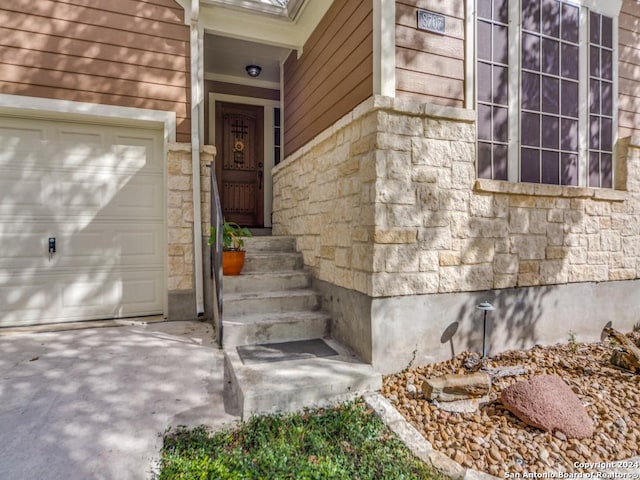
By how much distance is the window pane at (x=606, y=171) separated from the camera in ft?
11.8

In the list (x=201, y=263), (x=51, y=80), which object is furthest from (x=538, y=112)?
(x=51, y=80)

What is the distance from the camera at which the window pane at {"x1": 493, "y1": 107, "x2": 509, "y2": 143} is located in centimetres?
305

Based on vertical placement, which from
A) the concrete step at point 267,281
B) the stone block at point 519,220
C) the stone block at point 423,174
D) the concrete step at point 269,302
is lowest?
the concrete step at point 269,302

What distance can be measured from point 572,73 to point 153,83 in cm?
427

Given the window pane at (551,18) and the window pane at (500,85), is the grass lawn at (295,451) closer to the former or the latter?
the window pane at (500,85)

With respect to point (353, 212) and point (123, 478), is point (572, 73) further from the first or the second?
point (123, 478)

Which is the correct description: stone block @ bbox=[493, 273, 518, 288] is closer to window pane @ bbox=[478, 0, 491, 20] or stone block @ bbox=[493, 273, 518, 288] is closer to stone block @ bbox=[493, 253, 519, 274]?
stone block @ bbox=[493, 253, 519, 274]

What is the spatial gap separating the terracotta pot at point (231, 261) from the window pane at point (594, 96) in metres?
3.82

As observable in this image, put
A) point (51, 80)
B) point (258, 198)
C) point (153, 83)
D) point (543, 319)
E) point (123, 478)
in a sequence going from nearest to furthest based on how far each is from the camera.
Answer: point (123, 478) < point (543, 319) < point (51, 80) < point (153, 83) < point (258, 198)

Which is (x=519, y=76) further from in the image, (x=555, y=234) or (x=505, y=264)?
(x=505, y=264)

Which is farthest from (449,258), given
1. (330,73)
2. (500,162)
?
(330,73)

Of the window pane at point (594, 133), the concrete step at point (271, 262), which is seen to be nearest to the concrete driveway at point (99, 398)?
the concrete step at point (271, 262)

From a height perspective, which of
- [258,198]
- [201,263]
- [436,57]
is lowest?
[201,263]

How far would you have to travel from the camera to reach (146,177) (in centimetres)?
396
